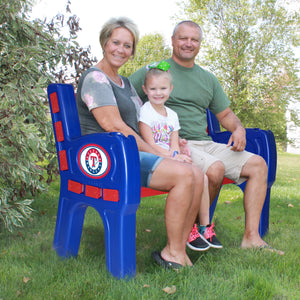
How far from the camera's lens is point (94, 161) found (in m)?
2.14

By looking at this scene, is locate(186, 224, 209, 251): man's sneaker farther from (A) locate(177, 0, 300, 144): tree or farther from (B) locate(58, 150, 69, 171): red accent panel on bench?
(A) locate(177, 0, 300, 144): tree

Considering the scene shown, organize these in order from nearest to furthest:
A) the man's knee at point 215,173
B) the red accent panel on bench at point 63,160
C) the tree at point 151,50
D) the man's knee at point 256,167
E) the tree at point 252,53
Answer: the red accent panel on bench at point 63,160 < the man's knee at point 215,173 < the man's knee at point 256,167 < the tree at point 252,53 < the tree at point 151,50

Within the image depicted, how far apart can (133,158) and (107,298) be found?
72 cm

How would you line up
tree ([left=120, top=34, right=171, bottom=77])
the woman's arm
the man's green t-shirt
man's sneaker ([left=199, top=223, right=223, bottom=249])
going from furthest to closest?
tree ([left=120, top=34, right=171, bottom=77])
the man's green t-shirt
man's sneaker ([left=199, top=223, right=223, bottom=249])
the woman's arm

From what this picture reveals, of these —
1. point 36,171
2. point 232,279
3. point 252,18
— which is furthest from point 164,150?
point 252,18

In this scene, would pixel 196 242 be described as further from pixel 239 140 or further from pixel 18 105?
pixel 18 105

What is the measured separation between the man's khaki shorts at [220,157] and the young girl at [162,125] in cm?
16

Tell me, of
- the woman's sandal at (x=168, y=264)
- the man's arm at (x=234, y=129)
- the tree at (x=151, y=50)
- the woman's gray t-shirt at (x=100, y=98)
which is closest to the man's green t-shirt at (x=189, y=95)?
the man's arm at (x=234, y=129)

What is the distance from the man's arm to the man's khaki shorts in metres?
0.06

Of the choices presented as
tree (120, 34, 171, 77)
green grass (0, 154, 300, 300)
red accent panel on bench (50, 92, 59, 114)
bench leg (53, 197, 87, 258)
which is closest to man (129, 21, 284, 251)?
green grass (0, 154, 300, 300)

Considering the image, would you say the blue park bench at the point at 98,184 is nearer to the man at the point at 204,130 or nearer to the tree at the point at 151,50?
the man at the point at 204,130

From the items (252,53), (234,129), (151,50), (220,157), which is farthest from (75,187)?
(151,50)

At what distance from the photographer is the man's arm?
2900 mm

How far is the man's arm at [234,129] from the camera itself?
290 cm
